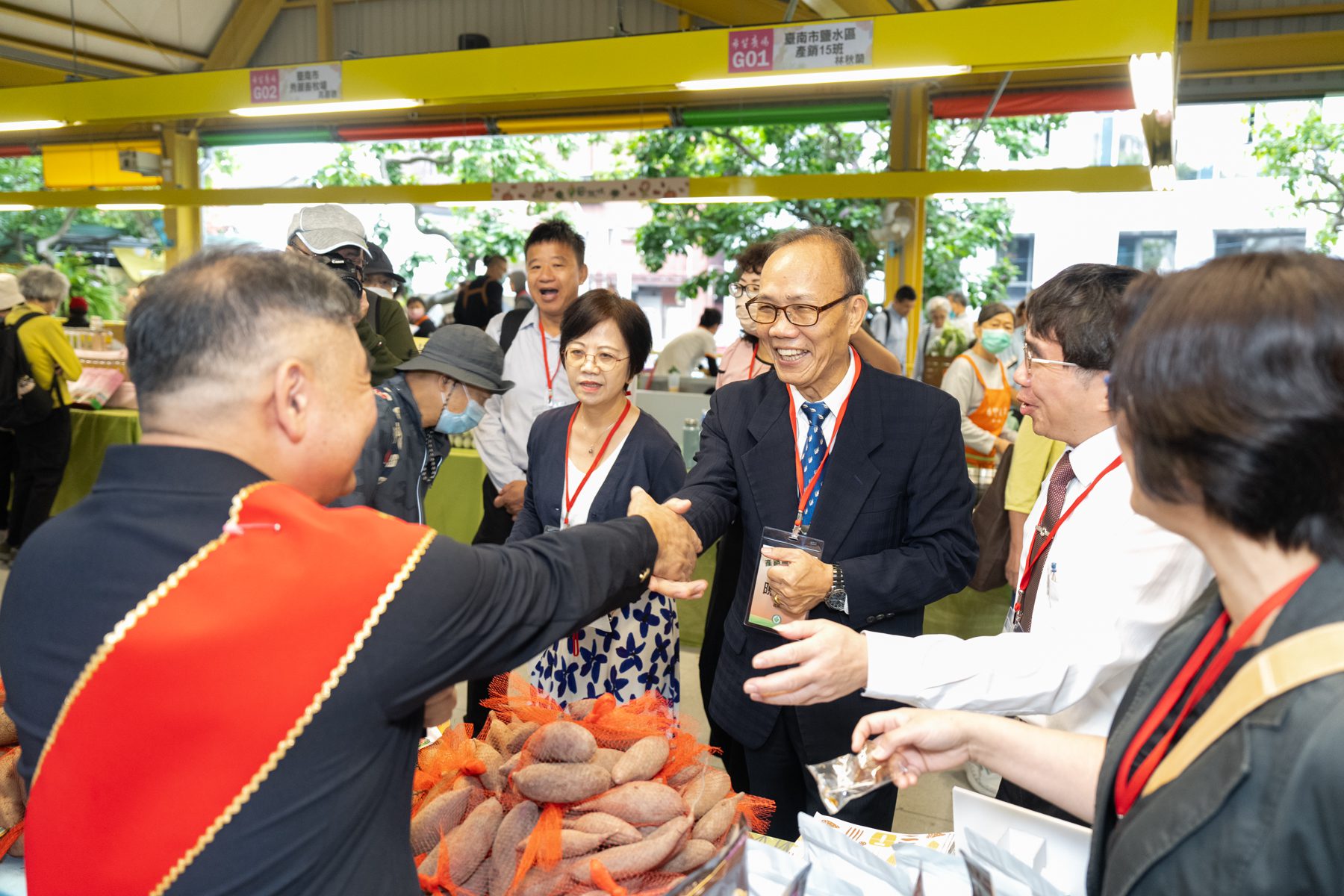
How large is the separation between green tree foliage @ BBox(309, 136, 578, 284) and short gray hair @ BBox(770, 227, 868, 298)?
11.5 m

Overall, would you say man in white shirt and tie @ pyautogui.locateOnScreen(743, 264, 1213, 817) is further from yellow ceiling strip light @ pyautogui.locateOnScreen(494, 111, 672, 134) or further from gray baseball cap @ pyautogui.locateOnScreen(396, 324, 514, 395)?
yellow ceiling strip light @ pyautogui.locateOnScreen(494, 111, 672, 134)

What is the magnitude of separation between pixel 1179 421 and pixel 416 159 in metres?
14.0

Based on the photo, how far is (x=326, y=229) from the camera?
2.23m

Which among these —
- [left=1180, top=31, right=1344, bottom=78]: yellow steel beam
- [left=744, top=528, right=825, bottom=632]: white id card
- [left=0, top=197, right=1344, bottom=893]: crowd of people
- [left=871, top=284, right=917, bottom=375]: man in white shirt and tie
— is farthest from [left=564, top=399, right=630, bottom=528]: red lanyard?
[left=1180, top=31, right=1344, bottom=78]: yellow steel beam

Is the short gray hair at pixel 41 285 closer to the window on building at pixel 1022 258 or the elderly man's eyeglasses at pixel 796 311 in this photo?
the elderly man's eyeglasses at pixel 796 311

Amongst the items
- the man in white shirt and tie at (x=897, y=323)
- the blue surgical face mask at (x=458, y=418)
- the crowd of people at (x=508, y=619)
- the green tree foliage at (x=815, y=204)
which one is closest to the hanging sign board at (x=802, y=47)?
the blue surgical face mask at (x=458, y=418)

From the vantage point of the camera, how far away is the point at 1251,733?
752 millimetres

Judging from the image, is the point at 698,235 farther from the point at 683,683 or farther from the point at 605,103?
the point at 683,683

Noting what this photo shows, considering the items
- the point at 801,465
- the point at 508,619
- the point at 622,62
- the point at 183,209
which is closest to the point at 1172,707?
the point at 508,619

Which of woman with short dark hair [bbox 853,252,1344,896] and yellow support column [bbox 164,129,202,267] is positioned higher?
yellow support column [bbox 164,129,202,267]

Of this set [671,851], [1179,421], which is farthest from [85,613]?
[1179,421]

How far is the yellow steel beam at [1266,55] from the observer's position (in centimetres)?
778

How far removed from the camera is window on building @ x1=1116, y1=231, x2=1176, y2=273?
1409 cm

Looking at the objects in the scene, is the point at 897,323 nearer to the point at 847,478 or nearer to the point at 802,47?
the point at 802,47
